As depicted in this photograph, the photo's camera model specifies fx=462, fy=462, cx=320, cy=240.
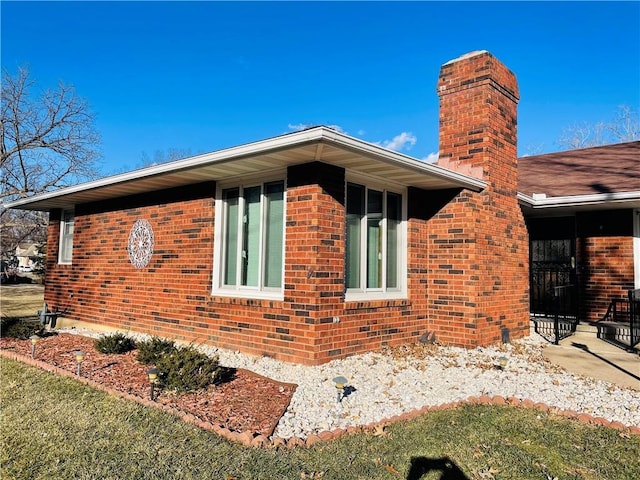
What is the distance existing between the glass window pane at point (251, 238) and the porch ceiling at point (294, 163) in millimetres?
405

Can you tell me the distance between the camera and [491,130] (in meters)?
7.68

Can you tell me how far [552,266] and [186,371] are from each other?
26.8 ft

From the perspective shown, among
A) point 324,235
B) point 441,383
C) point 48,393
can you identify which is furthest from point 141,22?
point 441,383

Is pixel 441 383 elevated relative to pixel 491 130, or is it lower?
lower

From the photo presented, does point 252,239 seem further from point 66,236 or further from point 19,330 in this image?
point 66,236

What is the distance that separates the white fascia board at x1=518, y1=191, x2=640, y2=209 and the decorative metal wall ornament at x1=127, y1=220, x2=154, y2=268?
6934 mm

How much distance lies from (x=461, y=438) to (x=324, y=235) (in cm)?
300

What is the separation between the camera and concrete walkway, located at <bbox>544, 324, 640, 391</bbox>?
5.78m

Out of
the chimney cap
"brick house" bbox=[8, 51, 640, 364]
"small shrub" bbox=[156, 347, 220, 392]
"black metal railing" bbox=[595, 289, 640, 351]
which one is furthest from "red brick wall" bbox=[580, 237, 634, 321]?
"small shrub" bbox=[156, 347, 220, 392]

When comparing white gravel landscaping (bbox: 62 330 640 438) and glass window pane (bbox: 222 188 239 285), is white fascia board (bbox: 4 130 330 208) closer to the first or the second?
glass window pane (bbox: 222 188 239 285)

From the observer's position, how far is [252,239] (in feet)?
23.3

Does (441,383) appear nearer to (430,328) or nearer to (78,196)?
(430,328)

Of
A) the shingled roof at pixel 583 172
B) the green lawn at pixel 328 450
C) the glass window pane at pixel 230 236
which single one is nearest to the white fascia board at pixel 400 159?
the glass window pane at pixel 230 236

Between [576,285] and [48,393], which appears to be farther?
[576,285]
